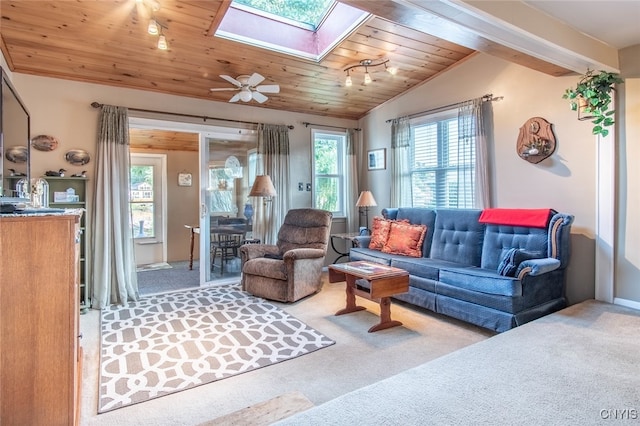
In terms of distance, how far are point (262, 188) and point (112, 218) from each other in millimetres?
1792

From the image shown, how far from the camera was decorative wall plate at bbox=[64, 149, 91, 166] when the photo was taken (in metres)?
3.99

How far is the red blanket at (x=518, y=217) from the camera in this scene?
11.1 ft

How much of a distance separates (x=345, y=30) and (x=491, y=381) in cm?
341

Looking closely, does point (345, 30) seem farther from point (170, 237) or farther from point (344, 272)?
point (170, 237)

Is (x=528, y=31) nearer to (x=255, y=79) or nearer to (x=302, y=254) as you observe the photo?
(x=255, y=79)

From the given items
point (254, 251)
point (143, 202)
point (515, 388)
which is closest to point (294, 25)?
point (254, 251)

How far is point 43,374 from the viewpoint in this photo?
151 cm

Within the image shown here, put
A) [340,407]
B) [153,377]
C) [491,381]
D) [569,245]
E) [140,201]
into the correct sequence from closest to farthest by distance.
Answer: [340,407]
[491,381]
[153,377]
[569,245]
[140,201]

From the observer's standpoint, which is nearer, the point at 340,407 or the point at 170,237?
the point at 340,407

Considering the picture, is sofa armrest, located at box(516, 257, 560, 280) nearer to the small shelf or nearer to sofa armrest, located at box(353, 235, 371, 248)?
sofa armrest, located at box(353, 235, 371, 248)

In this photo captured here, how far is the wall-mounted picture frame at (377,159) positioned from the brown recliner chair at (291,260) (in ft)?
5.18

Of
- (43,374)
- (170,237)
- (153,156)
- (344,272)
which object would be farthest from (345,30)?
(170,237)

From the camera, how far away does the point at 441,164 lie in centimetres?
479

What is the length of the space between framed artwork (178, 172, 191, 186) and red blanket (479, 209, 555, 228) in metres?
5.18
